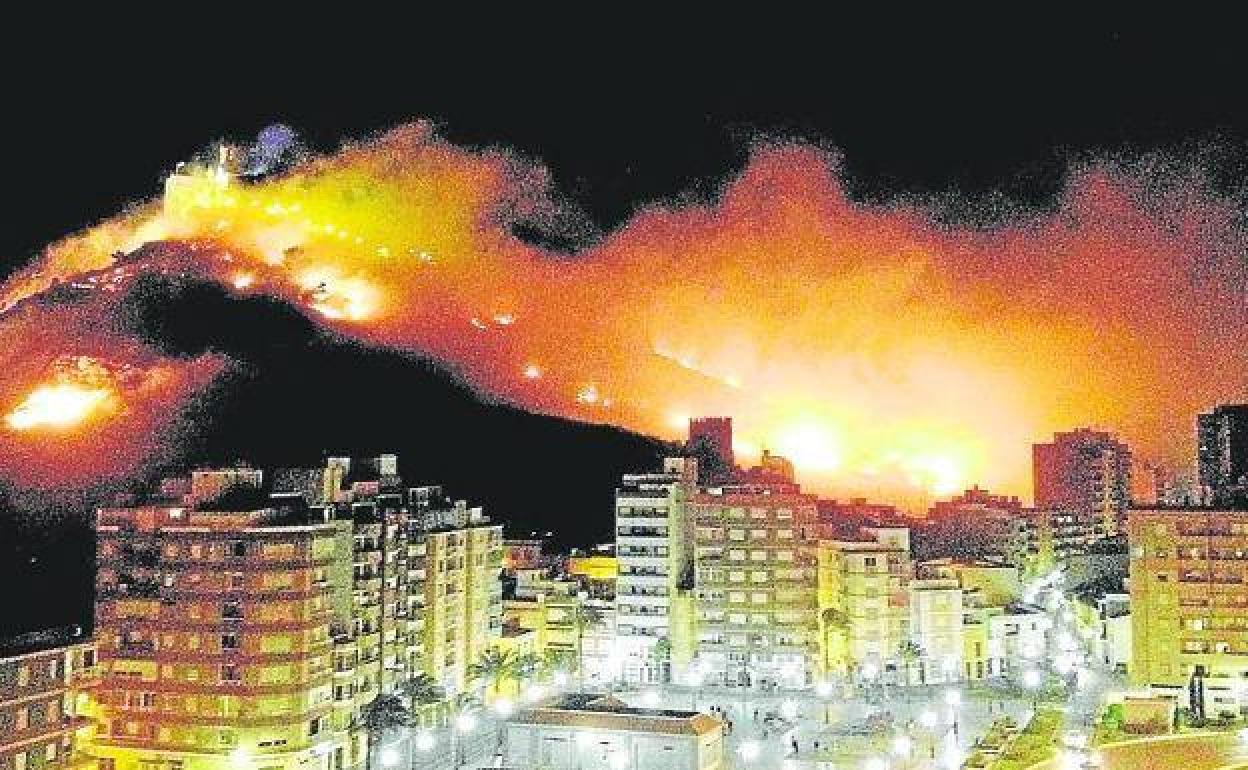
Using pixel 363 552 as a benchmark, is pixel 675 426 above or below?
above

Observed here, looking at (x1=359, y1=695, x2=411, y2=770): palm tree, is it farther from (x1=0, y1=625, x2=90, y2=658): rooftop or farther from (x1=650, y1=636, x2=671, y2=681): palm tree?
(x1=650, y1=636, x2=671, y2=681): palm tree

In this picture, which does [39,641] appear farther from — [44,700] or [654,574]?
[654,574]

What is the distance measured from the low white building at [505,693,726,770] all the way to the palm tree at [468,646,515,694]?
10578mm

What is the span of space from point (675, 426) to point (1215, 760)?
98.5 metres

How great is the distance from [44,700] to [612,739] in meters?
22.2

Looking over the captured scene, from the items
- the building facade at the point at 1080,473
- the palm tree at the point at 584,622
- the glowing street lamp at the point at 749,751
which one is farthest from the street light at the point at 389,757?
the building facade at the point at 1080,473

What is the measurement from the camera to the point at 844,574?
7375 cm

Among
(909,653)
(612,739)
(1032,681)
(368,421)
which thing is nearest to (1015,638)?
(1032,681)

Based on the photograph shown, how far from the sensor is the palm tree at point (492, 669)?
216 feet

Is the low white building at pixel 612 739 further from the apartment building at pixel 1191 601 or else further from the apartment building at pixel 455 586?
the apartment building at pixel 1191 601

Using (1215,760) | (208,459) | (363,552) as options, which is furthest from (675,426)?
(1215,760)

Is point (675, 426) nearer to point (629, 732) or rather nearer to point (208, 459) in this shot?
point (208, 459)

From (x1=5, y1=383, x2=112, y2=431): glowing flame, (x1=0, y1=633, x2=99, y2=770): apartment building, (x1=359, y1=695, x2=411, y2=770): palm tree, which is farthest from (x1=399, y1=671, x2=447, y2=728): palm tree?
(x1=5, y1=383, x2=112, y2=431): glowing flame

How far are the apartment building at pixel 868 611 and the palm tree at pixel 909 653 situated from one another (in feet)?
0.76
